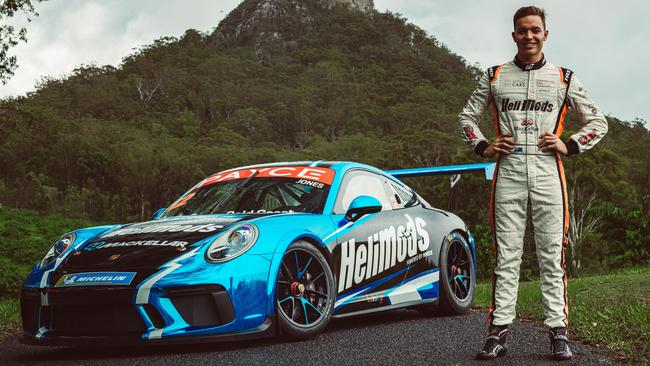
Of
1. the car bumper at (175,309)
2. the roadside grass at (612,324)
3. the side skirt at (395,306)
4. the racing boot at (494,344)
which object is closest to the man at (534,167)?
the racing boot at (494,344)

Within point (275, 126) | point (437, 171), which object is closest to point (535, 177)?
point (437, 171)

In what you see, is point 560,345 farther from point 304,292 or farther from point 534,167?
point 304,292

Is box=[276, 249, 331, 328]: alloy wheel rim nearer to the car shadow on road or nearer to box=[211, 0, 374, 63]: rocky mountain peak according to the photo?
the car shadow on road

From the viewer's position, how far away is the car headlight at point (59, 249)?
560cm

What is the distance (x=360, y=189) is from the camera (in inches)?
269

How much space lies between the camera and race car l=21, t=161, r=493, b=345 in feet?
16.3

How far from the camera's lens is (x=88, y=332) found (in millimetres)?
5051

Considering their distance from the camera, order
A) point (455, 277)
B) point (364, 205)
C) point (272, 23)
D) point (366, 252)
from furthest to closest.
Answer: point (272, 23) < point (455, 277) < point (366, 252) < point (364, 205)

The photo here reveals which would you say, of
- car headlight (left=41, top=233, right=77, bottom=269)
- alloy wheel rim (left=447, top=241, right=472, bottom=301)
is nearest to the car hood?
car headlight (left=41, top=233, right=77, bottom=269)

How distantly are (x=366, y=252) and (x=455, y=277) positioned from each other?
1.45 m

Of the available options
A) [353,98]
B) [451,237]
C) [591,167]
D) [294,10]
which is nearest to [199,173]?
[591,167]

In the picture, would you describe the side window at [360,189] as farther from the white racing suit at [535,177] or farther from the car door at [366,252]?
the white racing suit at [535,177]

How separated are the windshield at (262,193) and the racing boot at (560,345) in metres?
2.09

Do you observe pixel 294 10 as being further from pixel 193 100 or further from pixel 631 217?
pixel 631 217
